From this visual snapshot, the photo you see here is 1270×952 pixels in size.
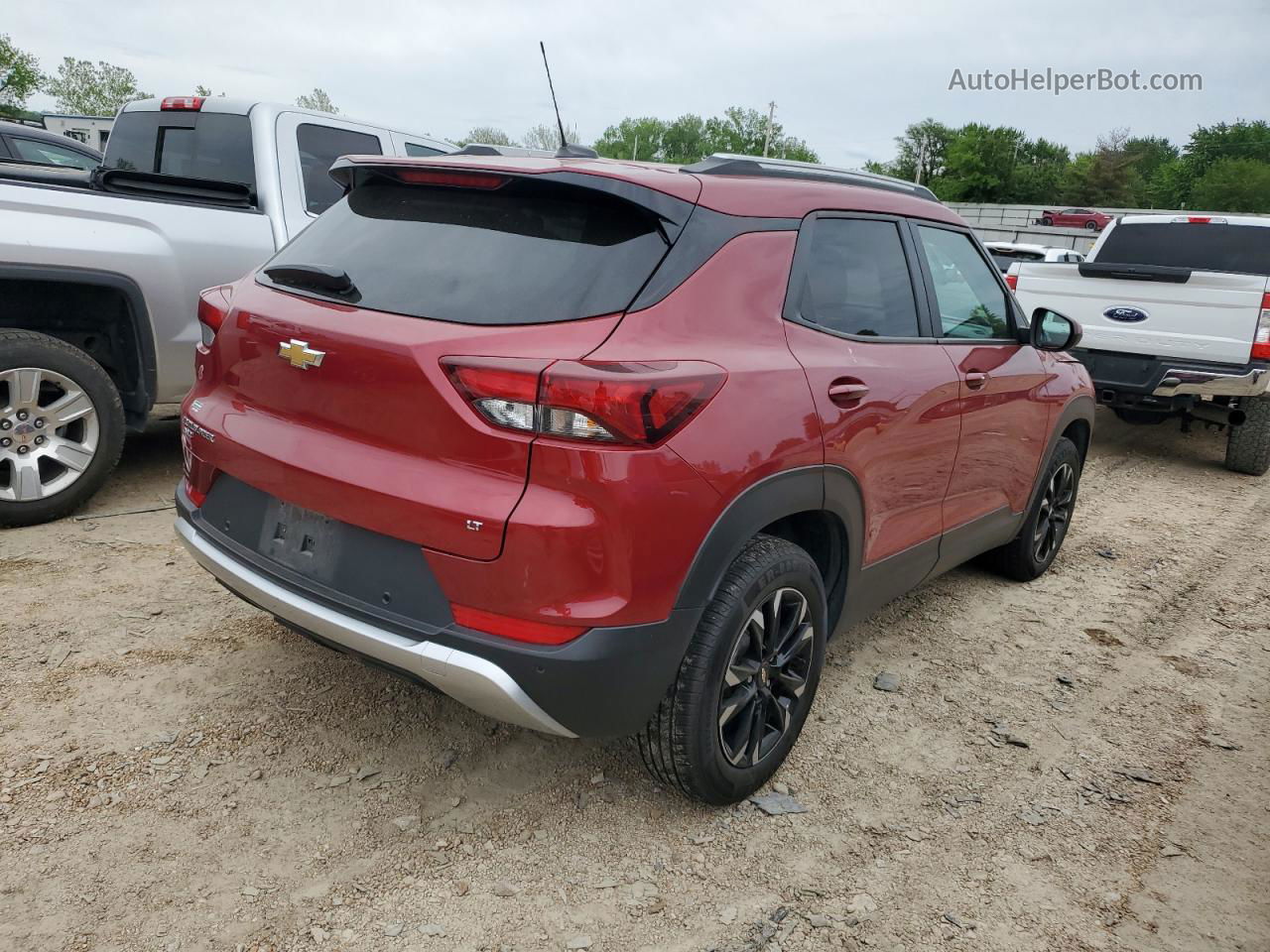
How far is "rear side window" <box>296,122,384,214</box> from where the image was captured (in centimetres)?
554

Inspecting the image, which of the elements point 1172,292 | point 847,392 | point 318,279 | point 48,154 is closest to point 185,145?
point 318,279

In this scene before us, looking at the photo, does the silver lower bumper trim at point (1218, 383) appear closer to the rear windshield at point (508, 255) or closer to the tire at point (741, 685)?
the tire at point (741, 685)

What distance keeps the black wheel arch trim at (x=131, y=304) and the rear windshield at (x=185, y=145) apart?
1129 millimetres

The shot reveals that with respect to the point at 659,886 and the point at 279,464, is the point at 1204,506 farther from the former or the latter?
the point at 279,464

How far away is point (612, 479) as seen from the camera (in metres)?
2.21

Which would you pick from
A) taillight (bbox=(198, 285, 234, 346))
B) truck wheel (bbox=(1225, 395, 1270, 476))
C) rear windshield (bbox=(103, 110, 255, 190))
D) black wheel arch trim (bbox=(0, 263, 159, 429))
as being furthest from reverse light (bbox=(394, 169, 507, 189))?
truck wheel (bbox=(1225, 395, 1270, 476))

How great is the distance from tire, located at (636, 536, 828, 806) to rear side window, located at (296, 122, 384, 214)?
3875mm

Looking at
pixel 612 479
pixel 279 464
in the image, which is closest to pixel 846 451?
pixel 612 479

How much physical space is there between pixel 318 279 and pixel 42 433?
2480 mm

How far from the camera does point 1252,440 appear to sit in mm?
7738

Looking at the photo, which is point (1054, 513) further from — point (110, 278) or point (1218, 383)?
point (110, 278)

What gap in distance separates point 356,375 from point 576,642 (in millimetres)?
856

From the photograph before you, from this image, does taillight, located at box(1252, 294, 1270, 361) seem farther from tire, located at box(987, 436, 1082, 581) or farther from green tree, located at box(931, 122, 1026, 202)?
green tree, located at box(931, 122, 1026, 202)

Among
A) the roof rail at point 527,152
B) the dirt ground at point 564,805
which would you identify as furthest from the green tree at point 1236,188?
the roof rail at point 527,152
